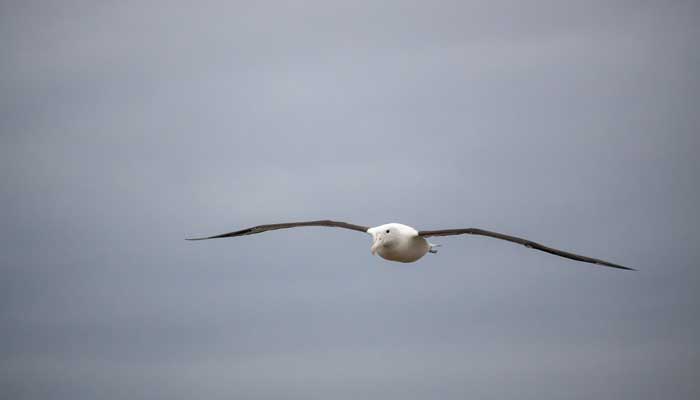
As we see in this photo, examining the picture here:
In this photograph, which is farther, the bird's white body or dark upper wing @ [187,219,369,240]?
dark upper wing @ [187,219,369,240]

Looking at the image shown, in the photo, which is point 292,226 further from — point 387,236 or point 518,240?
point 518,240

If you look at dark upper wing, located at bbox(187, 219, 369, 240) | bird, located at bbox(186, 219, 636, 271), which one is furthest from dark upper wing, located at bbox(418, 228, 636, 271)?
dark upper wing, located at bbox(187, 219, 369, 240)

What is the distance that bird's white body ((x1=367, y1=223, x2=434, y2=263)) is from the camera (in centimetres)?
3819

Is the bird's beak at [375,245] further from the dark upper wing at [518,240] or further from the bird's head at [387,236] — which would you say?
the dark upper wing at [518,240]

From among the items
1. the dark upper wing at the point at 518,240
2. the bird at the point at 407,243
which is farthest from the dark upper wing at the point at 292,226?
the dark upper wing at the point at 518,240

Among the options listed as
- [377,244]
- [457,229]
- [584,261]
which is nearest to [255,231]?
[377,244]

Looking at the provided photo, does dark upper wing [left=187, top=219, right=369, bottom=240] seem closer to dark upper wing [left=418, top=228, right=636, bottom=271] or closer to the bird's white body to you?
the bird's white body

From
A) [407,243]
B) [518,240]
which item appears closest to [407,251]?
[407,243]

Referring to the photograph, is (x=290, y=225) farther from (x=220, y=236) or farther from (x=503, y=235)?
(x=503, y=235)

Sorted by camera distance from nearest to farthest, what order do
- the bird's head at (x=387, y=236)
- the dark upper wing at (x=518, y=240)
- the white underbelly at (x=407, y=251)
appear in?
the dark upper wing at (x=518, y=240) → the bird's head at (x=387, y=236) → the white underbelly at (x=407, y=251)

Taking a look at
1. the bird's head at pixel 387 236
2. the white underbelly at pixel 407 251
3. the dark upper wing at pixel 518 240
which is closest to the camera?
the dark upper wing at pixel 518 240

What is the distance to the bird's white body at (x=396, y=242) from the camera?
38.2 m

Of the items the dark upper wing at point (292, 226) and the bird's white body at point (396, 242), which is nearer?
the bird's white body at point (396, 242)

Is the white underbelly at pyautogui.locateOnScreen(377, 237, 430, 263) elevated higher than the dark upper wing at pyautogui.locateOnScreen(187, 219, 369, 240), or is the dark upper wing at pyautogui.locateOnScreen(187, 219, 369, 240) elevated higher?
the dark upper wing at pyautogui.locateOnScreen(187, 219, 369, 240)
